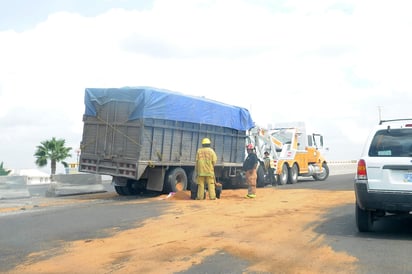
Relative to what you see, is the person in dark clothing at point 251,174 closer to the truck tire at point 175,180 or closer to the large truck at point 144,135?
the large truck at point 144,135

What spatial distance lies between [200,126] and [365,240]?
10363 millimetres

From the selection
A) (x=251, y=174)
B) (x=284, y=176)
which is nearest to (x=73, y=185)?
(x=251, y=174)

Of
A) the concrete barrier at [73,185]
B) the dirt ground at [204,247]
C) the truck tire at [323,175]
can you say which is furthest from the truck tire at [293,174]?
the dirt ground at [204,247]

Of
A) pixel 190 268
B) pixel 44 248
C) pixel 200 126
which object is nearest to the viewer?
pixel 190 268

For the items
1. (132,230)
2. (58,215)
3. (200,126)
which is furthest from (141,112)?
(132,230)

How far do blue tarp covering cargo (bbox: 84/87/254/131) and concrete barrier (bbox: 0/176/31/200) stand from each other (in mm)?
3255

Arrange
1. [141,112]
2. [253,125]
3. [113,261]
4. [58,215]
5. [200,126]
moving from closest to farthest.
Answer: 1. [113,261]
2. [58,215]
3. [141,112]
4. [200,126]
5. [253,125]

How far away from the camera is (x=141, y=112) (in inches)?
586

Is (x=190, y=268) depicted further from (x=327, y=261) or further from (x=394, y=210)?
(x=394, y=210)

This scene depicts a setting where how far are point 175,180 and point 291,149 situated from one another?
993 cm

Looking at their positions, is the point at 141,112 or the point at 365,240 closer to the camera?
the point at 365,240

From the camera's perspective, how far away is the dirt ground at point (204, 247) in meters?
6.07

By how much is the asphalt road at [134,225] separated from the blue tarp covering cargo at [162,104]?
3554 mm

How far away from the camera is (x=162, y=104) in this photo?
15492 millimetres
